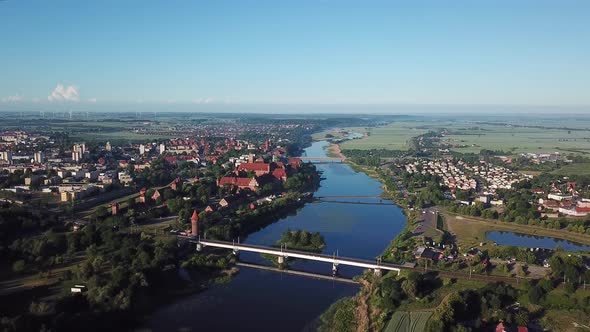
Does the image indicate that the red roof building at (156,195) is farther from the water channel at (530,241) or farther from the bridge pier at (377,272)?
the water channel at (530,241)

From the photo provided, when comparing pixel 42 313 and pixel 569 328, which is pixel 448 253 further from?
pixel 42 313

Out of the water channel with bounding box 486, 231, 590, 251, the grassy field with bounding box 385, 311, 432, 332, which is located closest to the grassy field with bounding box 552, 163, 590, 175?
the water channel with bounding box 486, 231, 590, 251

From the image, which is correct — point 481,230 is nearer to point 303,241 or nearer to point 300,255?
point 303,241

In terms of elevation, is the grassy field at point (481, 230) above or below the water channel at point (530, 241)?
above

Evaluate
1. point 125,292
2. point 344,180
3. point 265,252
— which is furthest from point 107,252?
point 344,180

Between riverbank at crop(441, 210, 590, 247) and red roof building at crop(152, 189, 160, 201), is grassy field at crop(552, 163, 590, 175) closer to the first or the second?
riverbank at crop(441, 210, 590, 247)

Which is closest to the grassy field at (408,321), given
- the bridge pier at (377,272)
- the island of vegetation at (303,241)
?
the bridge pier at (377,272)
